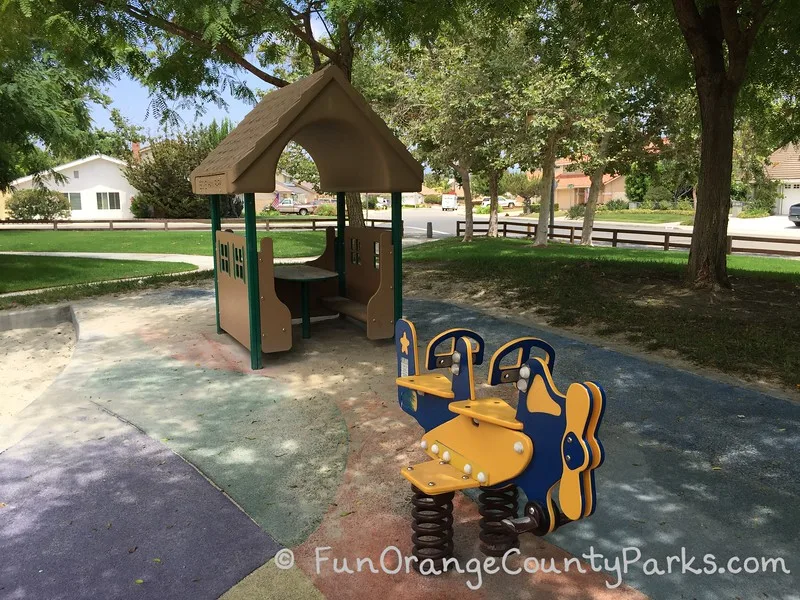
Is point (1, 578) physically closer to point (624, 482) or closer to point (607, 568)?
point (607, 568)

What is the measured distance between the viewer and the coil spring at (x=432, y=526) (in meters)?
3.21

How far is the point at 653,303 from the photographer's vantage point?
9.35m

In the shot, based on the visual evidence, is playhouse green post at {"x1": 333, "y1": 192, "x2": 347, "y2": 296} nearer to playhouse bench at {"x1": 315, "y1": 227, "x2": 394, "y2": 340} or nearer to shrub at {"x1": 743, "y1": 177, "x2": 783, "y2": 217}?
playhouse bench at {"x1": 315, "y1": 227, "x2": 394, "y2": 340}

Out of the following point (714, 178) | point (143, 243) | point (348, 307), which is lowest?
point (143, 243)

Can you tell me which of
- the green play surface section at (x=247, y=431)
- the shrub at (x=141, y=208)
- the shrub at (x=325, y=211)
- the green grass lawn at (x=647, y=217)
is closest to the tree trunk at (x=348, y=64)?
the green play surface section at (x=247, y=431)

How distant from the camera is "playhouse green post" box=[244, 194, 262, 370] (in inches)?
265

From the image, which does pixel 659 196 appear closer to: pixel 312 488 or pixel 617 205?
pixel 617 205

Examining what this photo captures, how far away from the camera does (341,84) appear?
6.65 m

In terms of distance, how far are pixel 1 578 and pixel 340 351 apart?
4777mm

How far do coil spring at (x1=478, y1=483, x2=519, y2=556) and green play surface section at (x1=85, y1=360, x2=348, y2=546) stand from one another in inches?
39.6

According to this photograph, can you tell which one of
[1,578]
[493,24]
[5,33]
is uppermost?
[493,24]

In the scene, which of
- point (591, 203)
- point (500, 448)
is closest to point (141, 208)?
point (591, 203)

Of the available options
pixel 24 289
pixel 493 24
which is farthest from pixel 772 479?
pixel 24 289

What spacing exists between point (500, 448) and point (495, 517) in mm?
410
